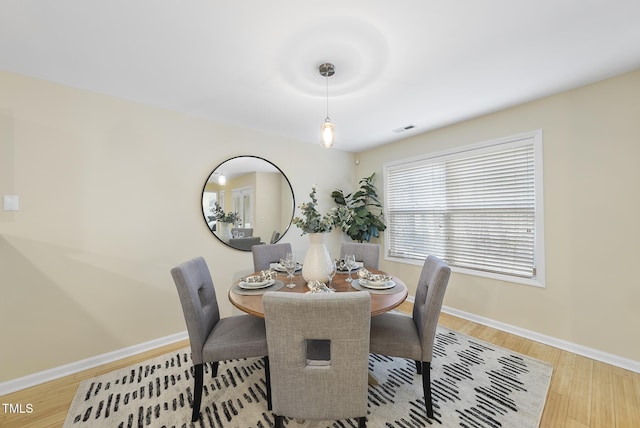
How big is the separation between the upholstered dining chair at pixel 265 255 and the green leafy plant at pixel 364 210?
117 centimetres

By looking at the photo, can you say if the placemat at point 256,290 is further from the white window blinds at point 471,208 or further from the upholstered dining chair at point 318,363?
the white window blinds at point 471,208

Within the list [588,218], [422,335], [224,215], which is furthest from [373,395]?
[588,218]

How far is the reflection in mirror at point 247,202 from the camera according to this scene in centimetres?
289

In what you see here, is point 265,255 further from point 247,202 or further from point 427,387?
point 427,387

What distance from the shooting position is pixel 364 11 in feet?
4.63

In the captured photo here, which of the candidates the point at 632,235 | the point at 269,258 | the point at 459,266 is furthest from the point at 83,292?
the point at 632,235

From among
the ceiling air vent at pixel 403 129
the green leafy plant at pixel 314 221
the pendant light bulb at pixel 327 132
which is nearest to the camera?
the green leafy plant at pixel 314 221

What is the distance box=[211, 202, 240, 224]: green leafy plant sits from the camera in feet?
9.49

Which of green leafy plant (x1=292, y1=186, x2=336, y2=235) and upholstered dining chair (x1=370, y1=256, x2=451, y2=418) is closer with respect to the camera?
upholstered dining chair (x1=370, y1=256, x2=451, y2=418)

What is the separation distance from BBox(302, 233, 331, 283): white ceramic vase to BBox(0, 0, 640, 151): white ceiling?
1339mm

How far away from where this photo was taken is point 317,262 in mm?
1885

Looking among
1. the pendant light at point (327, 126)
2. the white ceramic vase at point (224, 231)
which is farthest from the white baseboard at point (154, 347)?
the pendant light at point (327, 126)

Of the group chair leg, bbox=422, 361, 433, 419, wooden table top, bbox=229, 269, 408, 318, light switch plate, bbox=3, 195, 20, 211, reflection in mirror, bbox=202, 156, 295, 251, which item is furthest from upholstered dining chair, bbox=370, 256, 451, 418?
light switch plate, bbox=3, 195, 20, 211

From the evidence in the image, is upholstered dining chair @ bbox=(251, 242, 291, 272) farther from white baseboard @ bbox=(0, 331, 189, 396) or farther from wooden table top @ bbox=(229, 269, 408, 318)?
white baseboard @ bbox=(0, 331, 189, 396)
